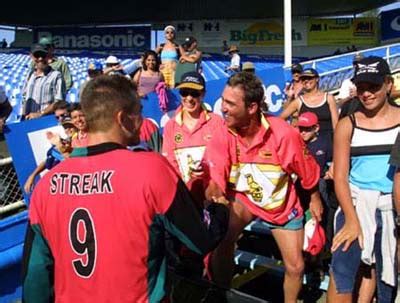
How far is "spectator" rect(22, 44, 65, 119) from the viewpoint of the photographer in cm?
664

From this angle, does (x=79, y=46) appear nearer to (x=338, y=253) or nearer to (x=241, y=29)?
(x=241, y=29)

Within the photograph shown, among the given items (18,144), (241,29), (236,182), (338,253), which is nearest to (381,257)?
(338,253)

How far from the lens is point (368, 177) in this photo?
307cm

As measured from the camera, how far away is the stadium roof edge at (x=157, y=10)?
97.8 ft

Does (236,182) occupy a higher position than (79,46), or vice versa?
(79,46)

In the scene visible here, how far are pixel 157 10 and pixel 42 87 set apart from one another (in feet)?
85.9

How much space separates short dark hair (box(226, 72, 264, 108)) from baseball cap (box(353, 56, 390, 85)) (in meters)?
0.75

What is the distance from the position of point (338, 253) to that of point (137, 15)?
30421mm

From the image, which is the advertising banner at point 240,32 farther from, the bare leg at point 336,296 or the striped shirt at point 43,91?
the bare leg at point 336,296

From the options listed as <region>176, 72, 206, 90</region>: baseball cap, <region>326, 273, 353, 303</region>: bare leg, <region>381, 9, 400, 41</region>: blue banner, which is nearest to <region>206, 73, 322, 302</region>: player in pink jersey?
<region>326, 273, 353, 303</region>: bare leg

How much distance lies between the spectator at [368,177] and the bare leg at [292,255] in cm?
51

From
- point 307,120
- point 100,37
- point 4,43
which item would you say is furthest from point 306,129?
point 4,43

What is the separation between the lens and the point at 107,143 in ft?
6.55

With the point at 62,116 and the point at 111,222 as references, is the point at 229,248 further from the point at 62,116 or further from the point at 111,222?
the point at 62,116
